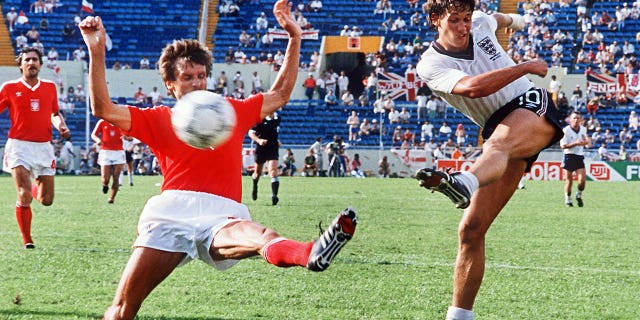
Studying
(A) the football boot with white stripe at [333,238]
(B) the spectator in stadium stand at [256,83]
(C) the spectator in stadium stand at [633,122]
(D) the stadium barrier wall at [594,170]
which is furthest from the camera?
(B) the spectator in stadium stand at [256,83]

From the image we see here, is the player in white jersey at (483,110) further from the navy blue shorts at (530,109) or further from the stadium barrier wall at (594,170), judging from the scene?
the stadium barrier wall at (594,170)

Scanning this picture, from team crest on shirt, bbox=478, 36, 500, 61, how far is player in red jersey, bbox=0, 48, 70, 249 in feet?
21.0

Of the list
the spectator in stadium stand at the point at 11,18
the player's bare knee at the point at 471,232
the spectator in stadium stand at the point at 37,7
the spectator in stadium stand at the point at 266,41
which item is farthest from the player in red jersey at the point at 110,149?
the spectator in stadium stand at the point at 37,7

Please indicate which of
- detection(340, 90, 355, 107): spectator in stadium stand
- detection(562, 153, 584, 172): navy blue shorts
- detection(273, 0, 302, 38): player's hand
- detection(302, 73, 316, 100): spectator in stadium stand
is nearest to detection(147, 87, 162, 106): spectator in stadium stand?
detection(302, 73, 316, 100): spectator in stadium stand

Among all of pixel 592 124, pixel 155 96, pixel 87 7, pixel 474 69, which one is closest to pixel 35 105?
pixel 87 7

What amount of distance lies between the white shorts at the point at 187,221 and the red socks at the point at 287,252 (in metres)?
0.47

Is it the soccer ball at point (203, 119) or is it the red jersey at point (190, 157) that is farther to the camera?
the red jersey at point (190, 157)

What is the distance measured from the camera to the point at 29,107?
11766 millimetres

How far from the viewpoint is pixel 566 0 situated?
1681 inches

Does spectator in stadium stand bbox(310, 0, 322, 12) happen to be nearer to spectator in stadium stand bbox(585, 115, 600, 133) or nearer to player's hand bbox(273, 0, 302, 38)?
spectator in stadium stand bbox(585, 115, 600, 133)

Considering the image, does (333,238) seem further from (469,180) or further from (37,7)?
(37,7)

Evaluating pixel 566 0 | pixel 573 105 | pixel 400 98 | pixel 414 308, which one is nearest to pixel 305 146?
pixel 400 98

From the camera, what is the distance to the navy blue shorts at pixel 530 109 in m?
6.29

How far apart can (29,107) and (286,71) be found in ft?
22.5
